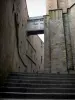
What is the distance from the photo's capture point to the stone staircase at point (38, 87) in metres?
5.31

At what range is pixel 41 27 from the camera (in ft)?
49.5

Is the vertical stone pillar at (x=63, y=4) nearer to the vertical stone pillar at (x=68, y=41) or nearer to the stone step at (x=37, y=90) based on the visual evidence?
the vertical stone pillar at (x=68, y=41)

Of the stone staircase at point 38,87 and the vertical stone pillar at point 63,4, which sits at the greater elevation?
the vertical stone pillar at point 63,4

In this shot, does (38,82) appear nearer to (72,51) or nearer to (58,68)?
(58,68)

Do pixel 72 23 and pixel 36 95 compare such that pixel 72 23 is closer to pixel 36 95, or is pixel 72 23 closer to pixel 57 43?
pixel 57 43

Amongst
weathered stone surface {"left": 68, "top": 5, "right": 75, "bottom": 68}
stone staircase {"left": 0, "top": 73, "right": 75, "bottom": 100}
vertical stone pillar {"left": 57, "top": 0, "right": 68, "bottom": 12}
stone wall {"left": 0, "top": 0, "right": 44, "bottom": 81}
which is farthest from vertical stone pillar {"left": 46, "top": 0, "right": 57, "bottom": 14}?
stone staircase {"left": 0, "top": 73, "right": 75, "bottom": 100}

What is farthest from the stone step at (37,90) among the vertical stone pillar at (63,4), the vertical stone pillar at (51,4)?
the vertical stone pillar at (51,4)

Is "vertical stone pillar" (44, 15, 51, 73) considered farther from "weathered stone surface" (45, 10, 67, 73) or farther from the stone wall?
the stone wall

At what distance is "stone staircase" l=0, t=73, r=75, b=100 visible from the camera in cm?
531

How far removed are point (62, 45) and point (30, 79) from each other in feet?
20.9

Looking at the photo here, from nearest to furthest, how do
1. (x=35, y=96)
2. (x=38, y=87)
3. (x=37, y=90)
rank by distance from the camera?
1. (x=35, y=96)
2. (x=37, y=90)
3. (x=38, y=87)

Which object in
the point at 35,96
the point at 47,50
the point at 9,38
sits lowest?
the point at 35,96

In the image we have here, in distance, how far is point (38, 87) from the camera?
607cm

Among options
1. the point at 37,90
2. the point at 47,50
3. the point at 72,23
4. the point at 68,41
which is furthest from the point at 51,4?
the point at 37,90
